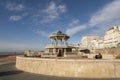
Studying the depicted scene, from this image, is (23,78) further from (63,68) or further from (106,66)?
(106,66)

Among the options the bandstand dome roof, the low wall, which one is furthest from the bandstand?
the low wall

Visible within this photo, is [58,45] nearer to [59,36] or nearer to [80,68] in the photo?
[59,36]

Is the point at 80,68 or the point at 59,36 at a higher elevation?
the point at 59,36

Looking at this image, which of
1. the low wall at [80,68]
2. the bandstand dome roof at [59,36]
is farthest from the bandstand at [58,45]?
the low wall at [80,68]

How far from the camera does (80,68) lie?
27609 millimetres

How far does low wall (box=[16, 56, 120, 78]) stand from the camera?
26.7m

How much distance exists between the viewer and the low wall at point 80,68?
26703mm

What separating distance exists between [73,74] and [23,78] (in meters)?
8.52

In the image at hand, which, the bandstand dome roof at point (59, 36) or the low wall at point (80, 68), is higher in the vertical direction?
the bandstand dome roof at point (59, 36)

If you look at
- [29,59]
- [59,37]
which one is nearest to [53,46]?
[59,37]

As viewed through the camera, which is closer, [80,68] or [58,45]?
[80,68]

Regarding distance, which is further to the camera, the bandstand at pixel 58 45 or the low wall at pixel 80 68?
the bandstand at pixel 58 45

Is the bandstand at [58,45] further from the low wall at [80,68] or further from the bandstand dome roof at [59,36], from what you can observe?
the low wall at [80,68]

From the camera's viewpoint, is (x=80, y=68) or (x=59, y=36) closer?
(x=80, y=68)
